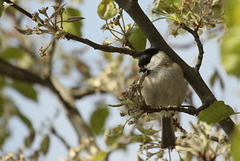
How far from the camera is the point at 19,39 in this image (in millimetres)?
3564

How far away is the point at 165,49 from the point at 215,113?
17.9 inches


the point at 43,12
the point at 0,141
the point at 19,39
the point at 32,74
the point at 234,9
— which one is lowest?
the point at 234,9

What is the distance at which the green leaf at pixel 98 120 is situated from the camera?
2.38 meters

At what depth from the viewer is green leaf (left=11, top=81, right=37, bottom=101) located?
271 centimetres

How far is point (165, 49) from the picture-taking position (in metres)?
1.37

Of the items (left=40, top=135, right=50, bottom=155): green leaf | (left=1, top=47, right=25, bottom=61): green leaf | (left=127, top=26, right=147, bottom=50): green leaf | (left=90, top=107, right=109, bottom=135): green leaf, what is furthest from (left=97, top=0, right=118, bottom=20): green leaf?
(left=1, top=47, right=25, bottom=61): green leaf

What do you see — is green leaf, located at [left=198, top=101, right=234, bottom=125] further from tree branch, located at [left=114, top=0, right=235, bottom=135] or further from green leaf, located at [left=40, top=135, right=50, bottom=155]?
green leaf, located at [left=40, top=135, right=50, bottom=155]

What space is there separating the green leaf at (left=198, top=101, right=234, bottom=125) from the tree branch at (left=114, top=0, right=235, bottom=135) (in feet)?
0.82

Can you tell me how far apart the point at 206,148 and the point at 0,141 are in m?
2.14

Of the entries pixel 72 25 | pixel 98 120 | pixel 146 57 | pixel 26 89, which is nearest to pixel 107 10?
pixel 72 25

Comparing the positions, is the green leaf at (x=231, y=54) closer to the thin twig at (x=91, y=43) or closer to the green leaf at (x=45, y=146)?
the thin twig at (x=91, y=43)

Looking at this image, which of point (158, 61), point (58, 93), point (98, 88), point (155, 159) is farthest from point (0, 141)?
point (155, 159)

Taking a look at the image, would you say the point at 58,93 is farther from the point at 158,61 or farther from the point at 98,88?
the point at 158,61

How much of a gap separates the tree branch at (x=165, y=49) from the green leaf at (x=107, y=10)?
0.03 metres
